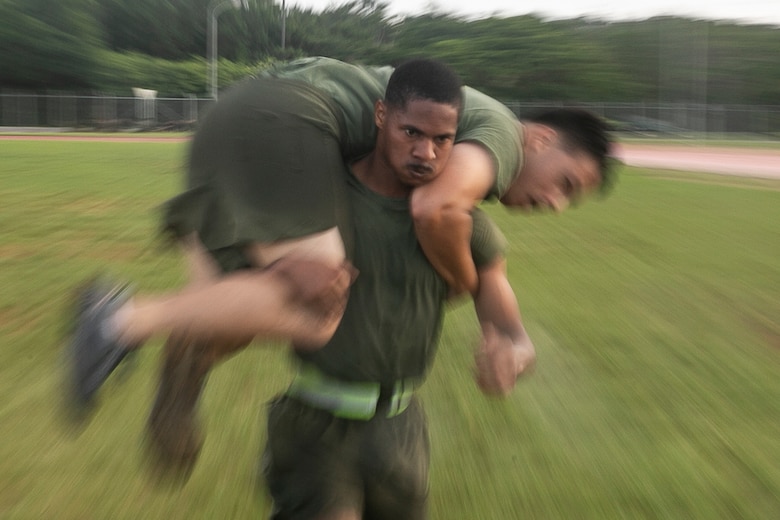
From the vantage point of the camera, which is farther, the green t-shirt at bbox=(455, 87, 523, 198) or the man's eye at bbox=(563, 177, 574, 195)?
the man's eye at bbox=(563, 177, 574, 195)

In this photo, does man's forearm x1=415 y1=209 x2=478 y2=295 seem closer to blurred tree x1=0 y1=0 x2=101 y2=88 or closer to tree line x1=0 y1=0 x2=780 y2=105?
tree line x1=0 y1=0 x2=780 y2=105

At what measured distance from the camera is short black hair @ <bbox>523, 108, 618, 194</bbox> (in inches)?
124

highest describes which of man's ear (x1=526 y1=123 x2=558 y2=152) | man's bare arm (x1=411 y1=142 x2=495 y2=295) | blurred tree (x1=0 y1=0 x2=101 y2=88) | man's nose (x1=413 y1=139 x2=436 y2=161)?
blurred tree (x1=0 y1=0 x2=101 y2=88)

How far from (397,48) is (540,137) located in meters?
73.3

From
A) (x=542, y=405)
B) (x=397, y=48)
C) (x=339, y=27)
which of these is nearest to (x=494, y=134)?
(x=542, y=405)

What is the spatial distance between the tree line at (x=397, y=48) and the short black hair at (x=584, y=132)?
186 ft

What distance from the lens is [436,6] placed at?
7975 cm

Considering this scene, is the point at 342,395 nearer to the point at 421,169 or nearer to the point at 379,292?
the point at 379,292

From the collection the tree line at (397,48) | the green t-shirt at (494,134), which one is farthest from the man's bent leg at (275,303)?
the tree line at (397,48)

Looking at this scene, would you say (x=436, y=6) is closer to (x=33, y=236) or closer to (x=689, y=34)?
(x=689, y=34)

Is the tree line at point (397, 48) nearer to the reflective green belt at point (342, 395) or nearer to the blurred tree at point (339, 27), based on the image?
the blurred tree at point (339, 27)

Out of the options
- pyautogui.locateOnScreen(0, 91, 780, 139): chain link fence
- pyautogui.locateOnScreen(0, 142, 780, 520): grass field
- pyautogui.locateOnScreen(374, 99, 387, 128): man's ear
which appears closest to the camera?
pyautogui.locateOnScreen(374, 99, 387, 128): man's ear

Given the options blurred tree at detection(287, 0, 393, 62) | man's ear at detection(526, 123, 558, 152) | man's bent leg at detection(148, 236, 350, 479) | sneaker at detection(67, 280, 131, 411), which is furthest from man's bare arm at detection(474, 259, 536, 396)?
blurred tree at detection(287, 0, 393, 62)

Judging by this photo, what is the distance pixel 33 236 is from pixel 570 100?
203ft
